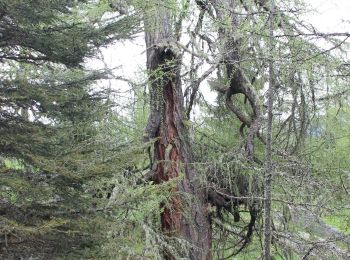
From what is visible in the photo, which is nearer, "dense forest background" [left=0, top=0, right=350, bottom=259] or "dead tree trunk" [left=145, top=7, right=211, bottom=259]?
"dense forest background" [left=0, top=0, right=350, bottom=259]

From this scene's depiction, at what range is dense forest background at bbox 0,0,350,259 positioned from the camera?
3.91m

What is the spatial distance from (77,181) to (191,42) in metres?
2.77

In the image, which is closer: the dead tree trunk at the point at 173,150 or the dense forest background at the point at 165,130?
the dense forest background at the point at 165,130

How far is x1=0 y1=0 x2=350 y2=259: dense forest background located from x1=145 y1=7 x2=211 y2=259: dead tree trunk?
0.06ft

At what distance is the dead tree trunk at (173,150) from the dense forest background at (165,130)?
0.06 feet

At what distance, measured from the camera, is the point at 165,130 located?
6320 mm

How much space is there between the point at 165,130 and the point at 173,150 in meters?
0.29

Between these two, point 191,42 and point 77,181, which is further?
point 191,42

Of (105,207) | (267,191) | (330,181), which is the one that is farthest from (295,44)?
(105,207)

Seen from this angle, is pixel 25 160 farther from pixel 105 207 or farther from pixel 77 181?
pixel 105 207

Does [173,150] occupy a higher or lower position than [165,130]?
lower

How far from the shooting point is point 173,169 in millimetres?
6234

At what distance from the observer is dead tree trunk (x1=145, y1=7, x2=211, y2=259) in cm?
605

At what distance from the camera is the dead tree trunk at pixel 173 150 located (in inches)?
238
